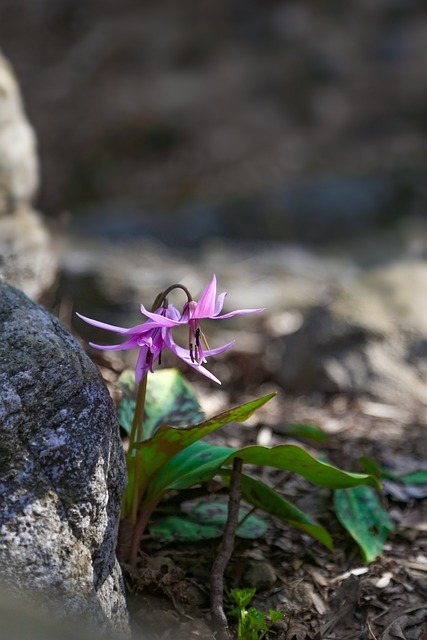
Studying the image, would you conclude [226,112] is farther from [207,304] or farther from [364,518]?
[207,304]

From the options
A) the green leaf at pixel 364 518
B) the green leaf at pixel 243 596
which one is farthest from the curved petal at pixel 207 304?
the green leaf at pixel 364 518

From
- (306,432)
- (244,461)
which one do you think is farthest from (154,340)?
(306,432)

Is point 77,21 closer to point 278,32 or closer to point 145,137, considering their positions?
point 145,137

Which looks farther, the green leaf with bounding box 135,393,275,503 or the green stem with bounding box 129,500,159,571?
the green stem with bounding box 129,500,159,571

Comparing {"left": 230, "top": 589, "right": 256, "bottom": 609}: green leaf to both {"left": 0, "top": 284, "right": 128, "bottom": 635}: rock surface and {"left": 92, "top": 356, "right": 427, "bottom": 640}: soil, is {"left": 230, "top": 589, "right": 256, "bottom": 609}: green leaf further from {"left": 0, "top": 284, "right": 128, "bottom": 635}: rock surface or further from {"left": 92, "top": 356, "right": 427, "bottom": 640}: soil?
{"left": 0, "top": 284, "right": 128, "bottom": 635}: rock surface

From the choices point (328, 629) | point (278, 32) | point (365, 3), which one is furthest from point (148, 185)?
point (328, 629)

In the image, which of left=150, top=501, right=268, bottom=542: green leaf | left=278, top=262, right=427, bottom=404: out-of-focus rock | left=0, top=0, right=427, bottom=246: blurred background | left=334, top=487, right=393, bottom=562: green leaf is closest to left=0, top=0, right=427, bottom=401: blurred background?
left=0, top=0, right=427, bottom=246: blurred background

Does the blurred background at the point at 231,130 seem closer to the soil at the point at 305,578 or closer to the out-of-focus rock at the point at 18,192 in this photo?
the out-of-focus rock at the point at 18,192

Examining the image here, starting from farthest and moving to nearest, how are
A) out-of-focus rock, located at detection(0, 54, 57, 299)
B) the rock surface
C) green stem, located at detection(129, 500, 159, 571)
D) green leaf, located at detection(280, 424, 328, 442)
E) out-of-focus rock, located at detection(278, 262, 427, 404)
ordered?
out-of-focus rock, located at detection(278, 262, 427, 404), out-of-focus rock, located at detection(0, 54, 57, 299), green leaf, located at detection(280, 424, 328, 442), green stem, located at detection(129, 500, 159, 571), the rock surface

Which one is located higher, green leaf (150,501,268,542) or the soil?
green leaf (150,501,268,542)
